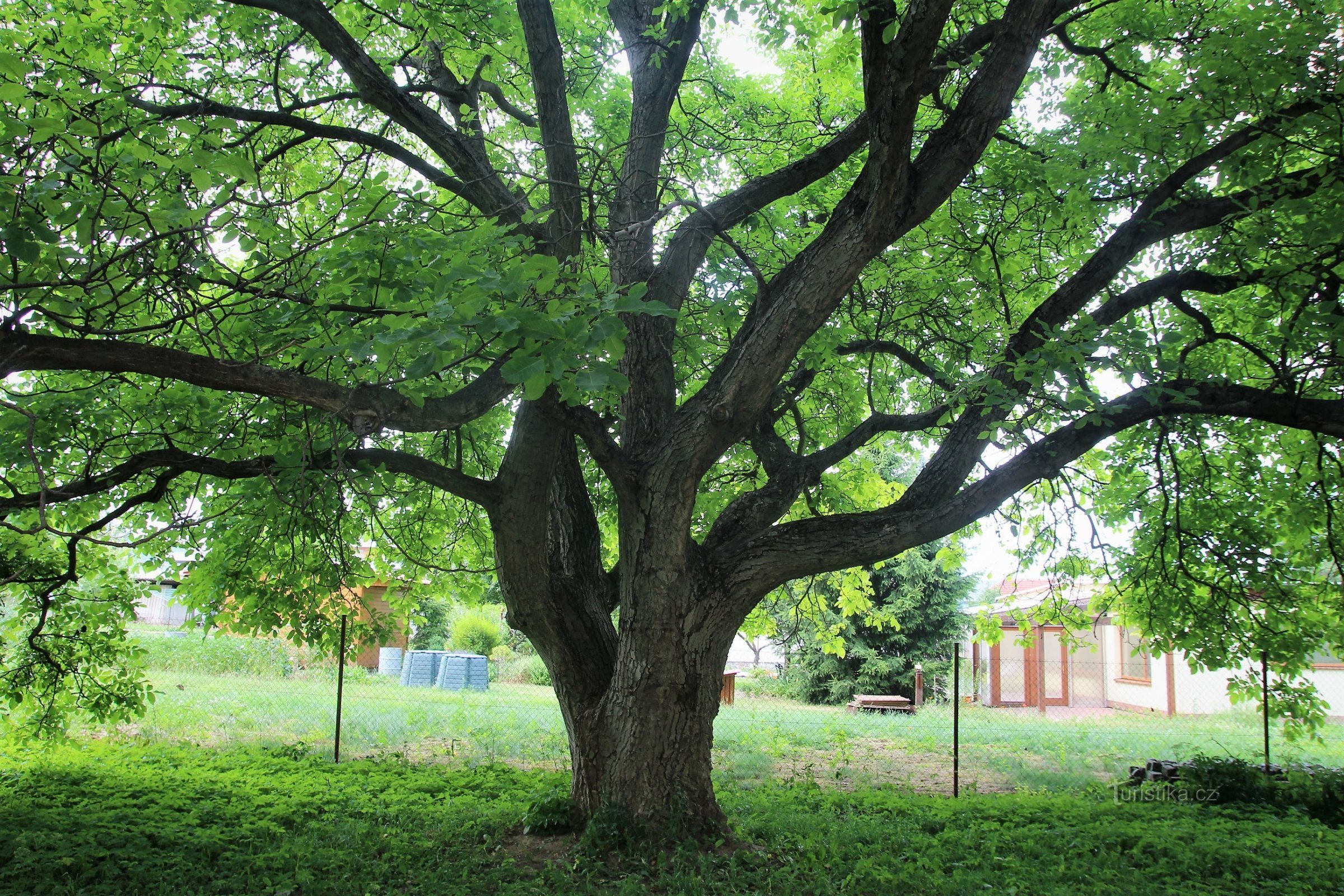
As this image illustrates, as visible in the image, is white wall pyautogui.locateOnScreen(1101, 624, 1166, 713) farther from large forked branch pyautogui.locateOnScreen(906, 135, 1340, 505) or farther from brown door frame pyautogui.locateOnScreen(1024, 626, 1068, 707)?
large forked branch pyautogui.locateOnScreen(906, 135, 1340, 505)

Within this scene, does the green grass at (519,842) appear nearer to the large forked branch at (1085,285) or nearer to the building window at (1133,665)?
the large forked branch at (1085,285)

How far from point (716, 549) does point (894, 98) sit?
282cm

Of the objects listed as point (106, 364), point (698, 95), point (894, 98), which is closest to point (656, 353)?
point (894, 98)

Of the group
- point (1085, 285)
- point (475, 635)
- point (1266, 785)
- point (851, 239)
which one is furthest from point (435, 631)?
point (851, 239)

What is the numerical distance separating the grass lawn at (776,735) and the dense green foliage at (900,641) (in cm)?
272

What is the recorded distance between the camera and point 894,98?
3693 mm

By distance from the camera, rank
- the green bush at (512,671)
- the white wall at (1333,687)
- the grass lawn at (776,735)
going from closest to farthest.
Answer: the grass lawn at (776,735) → the white wall at (1333,687) → the green bush at (512,671)

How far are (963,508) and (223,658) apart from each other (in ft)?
57.7

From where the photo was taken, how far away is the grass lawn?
9.76 meters

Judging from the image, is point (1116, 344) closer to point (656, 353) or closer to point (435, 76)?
point (656, 353)

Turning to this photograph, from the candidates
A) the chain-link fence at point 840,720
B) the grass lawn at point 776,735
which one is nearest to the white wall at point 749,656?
the chain-link fence at point 840,720

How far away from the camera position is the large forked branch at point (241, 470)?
4586mm

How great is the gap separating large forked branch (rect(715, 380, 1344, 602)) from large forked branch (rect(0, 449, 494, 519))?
68.4 inches

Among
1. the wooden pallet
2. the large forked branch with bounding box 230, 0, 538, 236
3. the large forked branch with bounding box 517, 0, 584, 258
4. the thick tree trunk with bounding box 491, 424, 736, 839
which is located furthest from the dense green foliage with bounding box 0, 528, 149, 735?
the wooden pallet
